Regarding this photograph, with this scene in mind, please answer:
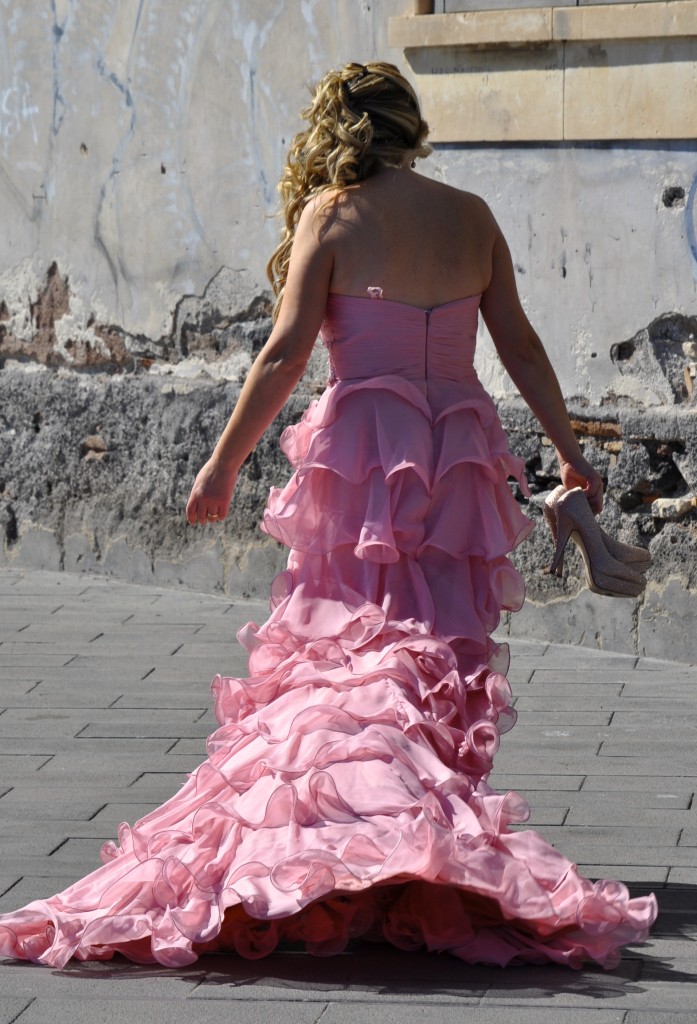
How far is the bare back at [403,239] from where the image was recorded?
3.64 metres

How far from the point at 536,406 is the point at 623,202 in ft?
7.15

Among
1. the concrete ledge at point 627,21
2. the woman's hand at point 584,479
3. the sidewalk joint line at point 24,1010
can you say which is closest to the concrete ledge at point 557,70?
the concrete ledge at point 627,21

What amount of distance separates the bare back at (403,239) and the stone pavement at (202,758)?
1.36 metres

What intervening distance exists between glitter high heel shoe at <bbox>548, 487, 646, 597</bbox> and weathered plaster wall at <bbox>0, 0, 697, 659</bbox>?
6.45 feet

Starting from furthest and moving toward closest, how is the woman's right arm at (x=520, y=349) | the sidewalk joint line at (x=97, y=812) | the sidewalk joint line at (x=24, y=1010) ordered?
the sidewalk joint line at (x=97, y=812), the woman's right arm at (x=520, y=349), the sidewalk joint line at (x=24, y=1010)

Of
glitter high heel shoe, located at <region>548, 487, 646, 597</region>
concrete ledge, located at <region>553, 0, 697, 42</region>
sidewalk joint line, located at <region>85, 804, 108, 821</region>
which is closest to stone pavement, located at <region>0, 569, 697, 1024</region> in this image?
sidewalk joint line, located at <region>85, 804, 108, 821</region>

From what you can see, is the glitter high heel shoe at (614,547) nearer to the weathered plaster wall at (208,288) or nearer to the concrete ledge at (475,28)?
the weathered plaster wall at (208,288)

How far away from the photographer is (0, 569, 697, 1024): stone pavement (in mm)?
3127

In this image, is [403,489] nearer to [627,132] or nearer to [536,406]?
[536,406]

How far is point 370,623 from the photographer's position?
3.62 meters

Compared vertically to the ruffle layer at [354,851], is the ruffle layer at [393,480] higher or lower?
higher

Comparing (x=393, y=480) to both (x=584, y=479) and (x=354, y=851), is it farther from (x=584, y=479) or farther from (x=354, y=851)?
(x=354, y=851)

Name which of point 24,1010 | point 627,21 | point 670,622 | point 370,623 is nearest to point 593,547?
point 370,623

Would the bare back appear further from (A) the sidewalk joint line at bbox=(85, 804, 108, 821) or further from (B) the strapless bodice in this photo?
(A) the sidewalk joint line at bbox=(85, 804, 108, 821)
